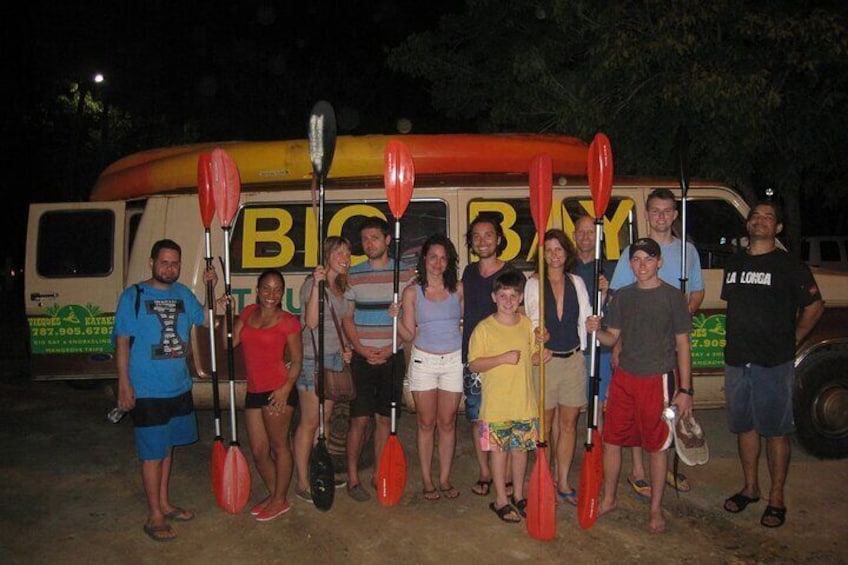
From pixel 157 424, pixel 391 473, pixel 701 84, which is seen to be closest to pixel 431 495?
pixel 391 473

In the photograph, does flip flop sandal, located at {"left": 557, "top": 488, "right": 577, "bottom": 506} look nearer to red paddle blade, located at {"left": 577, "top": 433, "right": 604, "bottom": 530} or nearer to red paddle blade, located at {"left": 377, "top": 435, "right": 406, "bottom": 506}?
red paddle blade, located at {"left": 577, "top": 433, "right": 604, "bottom": 530}

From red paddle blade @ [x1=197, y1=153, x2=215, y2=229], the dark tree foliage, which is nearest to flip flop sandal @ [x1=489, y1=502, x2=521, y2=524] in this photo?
red paddle blade @ [x1=197, y1=153, x2=215, y2=229]

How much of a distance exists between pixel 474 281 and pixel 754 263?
1.81 m

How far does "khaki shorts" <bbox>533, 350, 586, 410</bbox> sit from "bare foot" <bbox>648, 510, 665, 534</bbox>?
81 centimetres

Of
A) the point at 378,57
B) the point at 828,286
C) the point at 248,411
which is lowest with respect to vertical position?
the point at 248,411

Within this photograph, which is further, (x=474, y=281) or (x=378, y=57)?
(x=378, y=57)

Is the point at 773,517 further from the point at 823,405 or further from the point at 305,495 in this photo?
the point at 305,495

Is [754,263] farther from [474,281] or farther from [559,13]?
[559,13]

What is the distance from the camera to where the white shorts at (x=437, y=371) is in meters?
4.42

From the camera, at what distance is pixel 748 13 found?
787cm

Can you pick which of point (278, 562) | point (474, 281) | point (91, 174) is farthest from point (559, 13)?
point (91, 174)

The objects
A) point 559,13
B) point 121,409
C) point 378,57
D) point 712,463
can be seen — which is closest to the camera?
point 121,409

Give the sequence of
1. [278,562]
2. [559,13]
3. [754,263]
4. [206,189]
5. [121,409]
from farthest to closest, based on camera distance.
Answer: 1. [559,13]
2. [206,189]
3. [754,263]
4. [121,409]
5. [278,562]

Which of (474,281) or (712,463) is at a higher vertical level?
(474,281)
